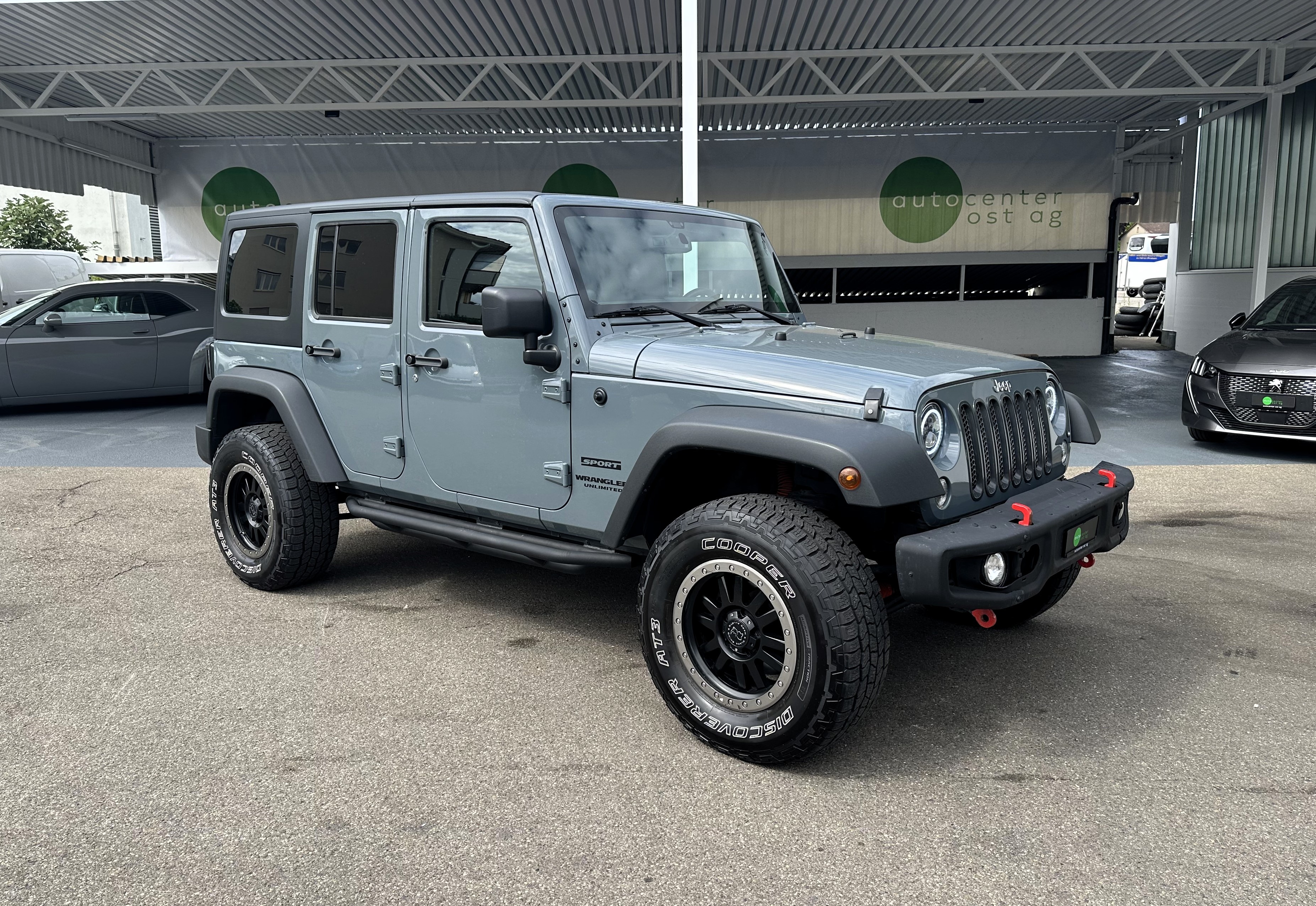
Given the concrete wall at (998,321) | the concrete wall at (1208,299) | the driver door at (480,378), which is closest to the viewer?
the driver door at (480,378)

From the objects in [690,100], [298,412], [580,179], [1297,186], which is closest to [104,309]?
[690,100]

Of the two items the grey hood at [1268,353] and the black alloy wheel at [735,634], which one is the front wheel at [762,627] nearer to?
the black alloy wheel at [735,634]

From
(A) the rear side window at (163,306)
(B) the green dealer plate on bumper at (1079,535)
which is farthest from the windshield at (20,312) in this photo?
(B) the green dealer plate on bumper at (1079,535)

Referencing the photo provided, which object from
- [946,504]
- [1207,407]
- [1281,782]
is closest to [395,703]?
[946,504]

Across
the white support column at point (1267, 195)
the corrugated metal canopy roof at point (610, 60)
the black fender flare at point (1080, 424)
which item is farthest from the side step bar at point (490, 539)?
the white support column at point (1267, 195)

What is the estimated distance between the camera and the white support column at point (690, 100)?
833 cm

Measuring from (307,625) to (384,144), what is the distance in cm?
1484

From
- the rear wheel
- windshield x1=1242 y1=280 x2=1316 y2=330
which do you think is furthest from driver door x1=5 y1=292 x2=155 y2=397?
windshield x1=1242 y1=280 x2=1316 y2=330

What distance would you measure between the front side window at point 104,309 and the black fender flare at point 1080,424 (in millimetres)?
10464

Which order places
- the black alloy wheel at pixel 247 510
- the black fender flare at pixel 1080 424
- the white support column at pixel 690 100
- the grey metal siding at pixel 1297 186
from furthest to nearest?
1. the grey metal siding at pixel 1297 186
2. the white support column at pixel 690 100
3. the black alloy wheel at pixel 247 510
4. the black fender flare at pixel 1080 424

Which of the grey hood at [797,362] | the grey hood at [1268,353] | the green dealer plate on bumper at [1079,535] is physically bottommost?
the green dealer plate on bumper at [1079,535]

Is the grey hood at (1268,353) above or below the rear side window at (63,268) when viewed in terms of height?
below

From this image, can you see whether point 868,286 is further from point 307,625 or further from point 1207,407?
point 307,625

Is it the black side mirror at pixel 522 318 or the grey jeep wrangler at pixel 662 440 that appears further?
the black side mirror at pixel 522 318
